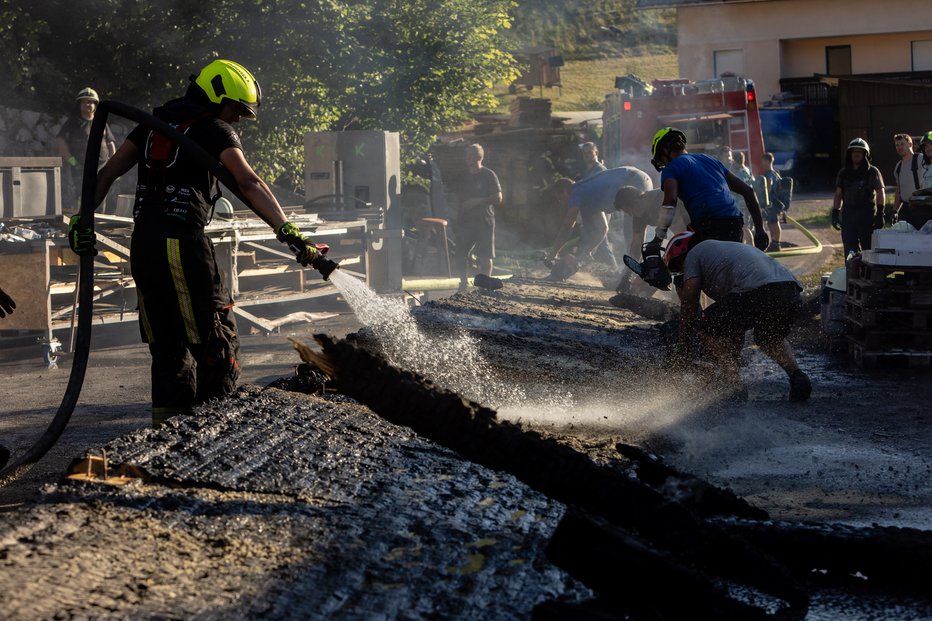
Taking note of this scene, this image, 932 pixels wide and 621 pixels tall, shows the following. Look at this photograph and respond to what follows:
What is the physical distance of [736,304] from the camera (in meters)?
7.09


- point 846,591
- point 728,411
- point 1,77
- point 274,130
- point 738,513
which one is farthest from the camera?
point 274,130

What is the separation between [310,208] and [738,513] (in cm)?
1206

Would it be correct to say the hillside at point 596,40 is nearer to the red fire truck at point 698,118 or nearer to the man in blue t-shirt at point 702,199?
the red fire truck at point 698,118

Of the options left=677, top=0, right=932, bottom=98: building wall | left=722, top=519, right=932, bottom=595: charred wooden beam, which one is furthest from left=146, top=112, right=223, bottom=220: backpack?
left=677, top=0, right=932, bottom=98: building wall

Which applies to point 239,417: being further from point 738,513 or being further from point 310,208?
point 310,208

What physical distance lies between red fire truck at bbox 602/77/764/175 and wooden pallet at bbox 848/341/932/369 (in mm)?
10312

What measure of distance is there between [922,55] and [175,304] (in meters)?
34.4

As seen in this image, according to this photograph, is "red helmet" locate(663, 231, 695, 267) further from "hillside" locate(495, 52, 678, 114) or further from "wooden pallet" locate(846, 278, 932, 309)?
"hillside" locate(495, 52, 678, 114)

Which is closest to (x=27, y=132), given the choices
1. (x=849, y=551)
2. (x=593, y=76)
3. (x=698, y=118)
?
(x=698, y=118)

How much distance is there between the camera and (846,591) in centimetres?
372

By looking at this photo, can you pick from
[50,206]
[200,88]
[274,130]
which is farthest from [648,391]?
[274,130]

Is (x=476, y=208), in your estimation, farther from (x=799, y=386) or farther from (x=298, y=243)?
(x=298, y=243)

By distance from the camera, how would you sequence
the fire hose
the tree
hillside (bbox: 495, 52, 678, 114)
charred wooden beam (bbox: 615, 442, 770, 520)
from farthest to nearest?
hillside (bbox: 495, 52, 678, 114) → the tree → the fire hose → charred wooden beam (bbox: 615, 442, 770, 520)

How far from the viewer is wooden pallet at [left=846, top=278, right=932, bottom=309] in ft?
28.0
